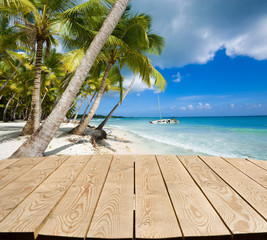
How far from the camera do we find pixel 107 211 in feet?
3.20

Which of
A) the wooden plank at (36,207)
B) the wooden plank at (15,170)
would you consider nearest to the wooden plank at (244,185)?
the wooden plank at (36,207)

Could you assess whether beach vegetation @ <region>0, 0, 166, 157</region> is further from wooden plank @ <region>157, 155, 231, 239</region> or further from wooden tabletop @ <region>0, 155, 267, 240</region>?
wooden plank @ <region>157, 155, 231, 239</region>

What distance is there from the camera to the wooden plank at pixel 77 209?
2.68 feet

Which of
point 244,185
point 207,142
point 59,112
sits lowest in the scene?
point 207,142

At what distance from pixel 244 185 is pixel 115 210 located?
1143 mm

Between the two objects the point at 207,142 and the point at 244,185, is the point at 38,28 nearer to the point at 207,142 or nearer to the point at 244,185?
the point at 244,185

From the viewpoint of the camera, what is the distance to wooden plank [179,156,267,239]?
2.73ft

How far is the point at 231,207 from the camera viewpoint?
1039mm

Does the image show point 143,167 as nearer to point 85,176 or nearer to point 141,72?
point 85,176

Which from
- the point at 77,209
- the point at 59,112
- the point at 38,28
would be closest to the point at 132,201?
the point at 77,209

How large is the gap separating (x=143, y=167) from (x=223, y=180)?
2.57ft

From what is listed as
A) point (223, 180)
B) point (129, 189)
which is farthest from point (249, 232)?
point (129, 189)

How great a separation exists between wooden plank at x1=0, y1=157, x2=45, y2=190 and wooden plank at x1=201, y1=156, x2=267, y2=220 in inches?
77.4

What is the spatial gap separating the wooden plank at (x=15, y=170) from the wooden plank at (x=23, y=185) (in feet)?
0.21
